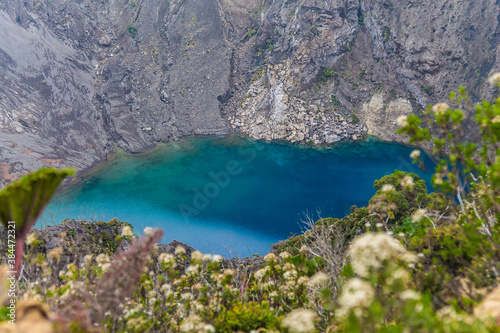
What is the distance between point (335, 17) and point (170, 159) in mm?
33828

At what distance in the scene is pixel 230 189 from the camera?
A: 32938mm

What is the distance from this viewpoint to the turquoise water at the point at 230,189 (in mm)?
26766

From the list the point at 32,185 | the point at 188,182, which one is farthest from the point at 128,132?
the point at 32,185

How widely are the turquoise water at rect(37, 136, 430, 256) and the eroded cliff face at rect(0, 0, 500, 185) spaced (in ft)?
13.5

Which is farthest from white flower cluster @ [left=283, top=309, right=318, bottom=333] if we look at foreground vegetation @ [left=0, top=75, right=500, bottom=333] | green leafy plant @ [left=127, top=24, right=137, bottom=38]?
green leafy plant @ [left=127, top=24, right=137, bottom=38]

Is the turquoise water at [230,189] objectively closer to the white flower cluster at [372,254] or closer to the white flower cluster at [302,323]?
the white flower cluster at [302,323]

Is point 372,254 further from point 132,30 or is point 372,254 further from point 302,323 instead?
point 132,30

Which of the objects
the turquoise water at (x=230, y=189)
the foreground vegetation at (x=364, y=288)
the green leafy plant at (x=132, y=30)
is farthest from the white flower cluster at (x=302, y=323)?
the green leafy plant at (x=132, y=30)

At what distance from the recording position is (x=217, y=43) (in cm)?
5322

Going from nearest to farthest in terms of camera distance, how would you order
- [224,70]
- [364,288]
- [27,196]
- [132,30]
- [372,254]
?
[364,288]
[372,254]
[27,196]
[224,70]
[132,30]

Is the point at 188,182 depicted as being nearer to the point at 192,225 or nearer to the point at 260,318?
the point at 192,225

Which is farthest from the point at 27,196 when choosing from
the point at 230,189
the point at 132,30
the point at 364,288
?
the point at 132,30

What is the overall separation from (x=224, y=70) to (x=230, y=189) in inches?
1068

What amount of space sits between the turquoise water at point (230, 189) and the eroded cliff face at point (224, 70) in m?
4.10
